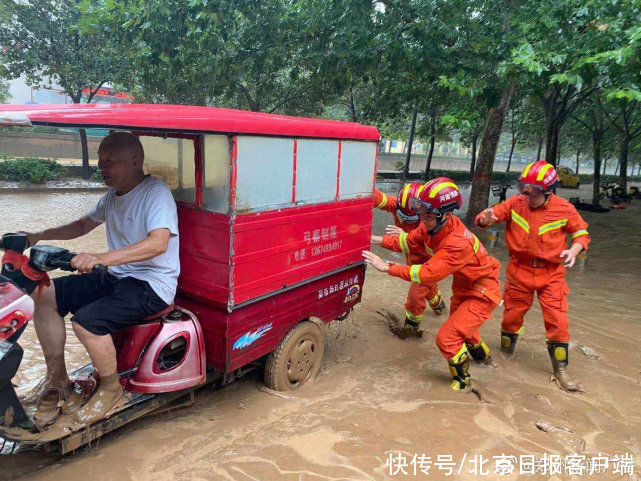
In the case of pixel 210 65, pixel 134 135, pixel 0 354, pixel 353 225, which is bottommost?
pixel 0 354

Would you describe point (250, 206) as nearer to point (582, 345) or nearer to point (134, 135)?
point (134, 135)

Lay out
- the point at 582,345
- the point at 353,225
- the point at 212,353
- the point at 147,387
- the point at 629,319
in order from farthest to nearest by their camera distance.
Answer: the point at 629,319 < the point at 582,345 < the point at 353,225 < the point at 212,353 < the point at 147,387

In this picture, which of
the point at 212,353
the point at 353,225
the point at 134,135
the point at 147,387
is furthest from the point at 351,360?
the point at 134,135

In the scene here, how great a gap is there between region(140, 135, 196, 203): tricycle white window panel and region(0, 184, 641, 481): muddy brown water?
5.06 ft

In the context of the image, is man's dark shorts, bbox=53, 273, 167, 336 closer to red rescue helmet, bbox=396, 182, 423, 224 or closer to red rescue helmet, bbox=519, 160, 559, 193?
red rescue helmet, bbox=396, 182, 423, 224

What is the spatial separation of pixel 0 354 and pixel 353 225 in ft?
8.39

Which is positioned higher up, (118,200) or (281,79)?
(281,79)

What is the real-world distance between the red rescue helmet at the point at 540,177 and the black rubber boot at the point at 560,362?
1360 mm

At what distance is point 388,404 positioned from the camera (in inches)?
144

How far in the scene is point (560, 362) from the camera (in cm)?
423

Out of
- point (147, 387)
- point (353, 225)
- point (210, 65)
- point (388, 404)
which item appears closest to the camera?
point (147, 387)

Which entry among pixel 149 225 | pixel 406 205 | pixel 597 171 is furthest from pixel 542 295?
pixel 597 171

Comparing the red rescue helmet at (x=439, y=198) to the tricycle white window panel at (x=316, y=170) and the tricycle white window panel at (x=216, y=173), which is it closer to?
the tricycle white window panel at (x=316, y=170)

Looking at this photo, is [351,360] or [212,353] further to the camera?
[351,360]
